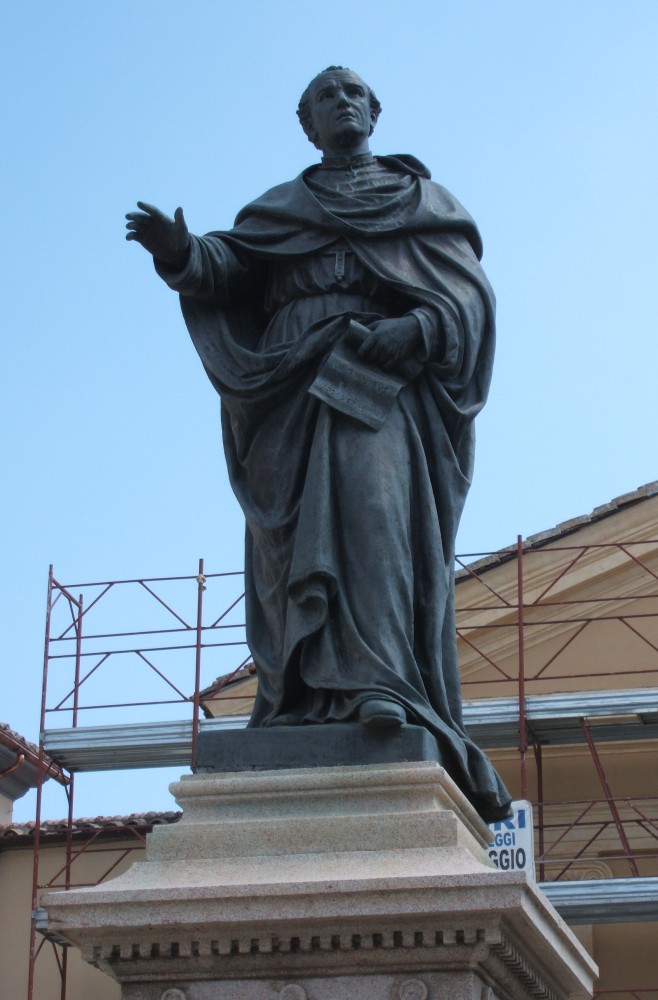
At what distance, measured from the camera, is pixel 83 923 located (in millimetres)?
5164

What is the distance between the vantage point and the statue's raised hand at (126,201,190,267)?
6102 mm

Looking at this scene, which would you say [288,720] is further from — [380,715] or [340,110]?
[340,110]

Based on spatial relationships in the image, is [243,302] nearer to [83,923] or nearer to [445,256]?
[445,256]

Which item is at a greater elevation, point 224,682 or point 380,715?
point 224,682

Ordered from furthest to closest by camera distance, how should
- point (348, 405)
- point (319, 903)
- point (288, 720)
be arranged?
point (348, 405) → point (288, 720) → point (319, 903)

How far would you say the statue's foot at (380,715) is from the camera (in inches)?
218

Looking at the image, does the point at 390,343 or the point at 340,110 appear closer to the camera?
the point at 390,343

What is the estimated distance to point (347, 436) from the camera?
6.04 m

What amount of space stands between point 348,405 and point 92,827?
49.1 feet

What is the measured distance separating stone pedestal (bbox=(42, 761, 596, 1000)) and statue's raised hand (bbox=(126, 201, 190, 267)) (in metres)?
1.66

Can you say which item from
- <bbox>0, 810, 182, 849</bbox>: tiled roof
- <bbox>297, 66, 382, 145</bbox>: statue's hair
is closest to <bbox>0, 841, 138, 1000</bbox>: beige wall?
<bbox>0, 810, 182, 849</bbox>: tiled roof

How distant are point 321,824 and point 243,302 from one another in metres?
1.92

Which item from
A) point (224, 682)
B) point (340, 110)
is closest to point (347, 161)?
point (340, 110)

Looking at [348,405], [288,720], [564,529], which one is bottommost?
[288,720]
